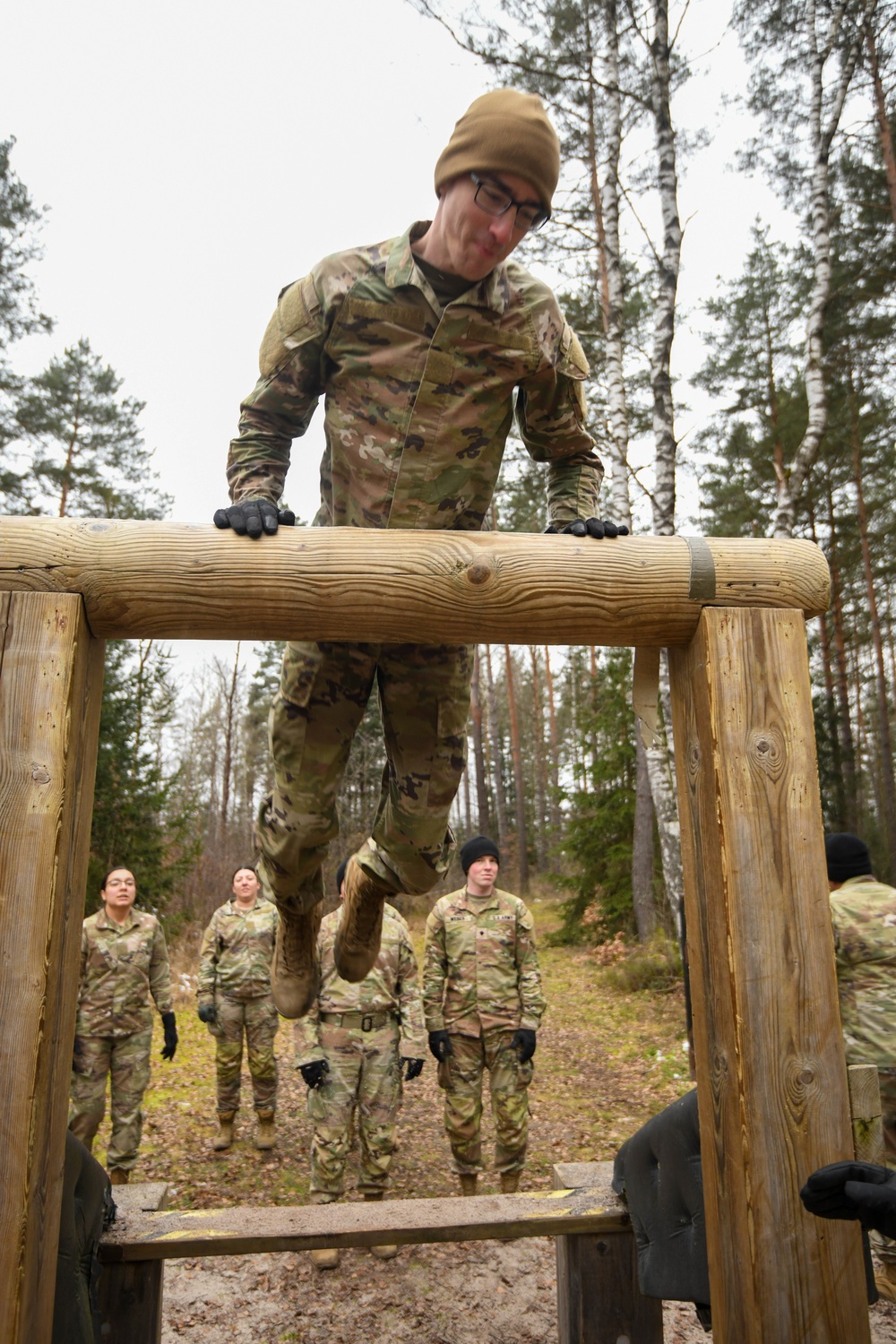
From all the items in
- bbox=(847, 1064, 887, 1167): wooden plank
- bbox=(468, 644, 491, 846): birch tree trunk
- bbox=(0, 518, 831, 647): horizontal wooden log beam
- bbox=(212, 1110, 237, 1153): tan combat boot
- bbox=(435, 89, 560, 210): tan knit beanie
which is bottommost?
bbox=(212, 1110, 237, 1153): tan combat boot

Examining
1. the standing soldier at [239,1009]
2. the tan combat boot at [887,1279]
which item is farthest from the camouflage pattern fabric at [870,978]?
the standing soldier at [239,1009]

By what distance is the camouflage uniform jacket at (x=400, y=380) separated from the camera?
262cm

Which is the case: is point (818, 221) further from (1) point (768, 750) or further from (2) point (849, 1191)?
(2) point (849, 1191)

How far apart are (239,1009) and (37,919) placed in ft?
21.0

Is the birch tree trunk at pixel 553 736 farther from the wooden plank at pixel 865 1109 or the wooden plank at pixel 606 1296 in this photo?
the wooden plank at pixel 865 1109

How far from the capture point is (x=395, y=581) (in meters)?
2.18

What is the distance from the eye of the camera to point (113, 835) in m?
13.1

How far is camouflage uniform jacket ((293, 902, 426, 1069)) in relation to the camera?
607cm

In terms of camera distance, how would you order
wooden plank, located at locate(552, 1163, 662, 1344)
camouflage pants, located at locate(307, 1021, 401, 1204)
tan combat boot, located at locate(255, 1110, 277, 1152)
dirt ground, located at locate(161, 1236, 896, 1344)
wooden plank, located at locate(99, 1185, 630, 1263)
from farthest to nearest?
tan combat boot, located at locate(255, 1110, 277, 1152) < camouflage pants, located at locate(307, 1021, 401, 1204) < dirt ground, located at locate(161, 1236, 896, 1344) < wooden plank, located at locate(552, 1163, 662, 1344) < wooden plank, located at locate(99, 1185, 630, 1263)

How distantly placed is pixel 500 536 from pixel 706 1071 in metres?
1.37

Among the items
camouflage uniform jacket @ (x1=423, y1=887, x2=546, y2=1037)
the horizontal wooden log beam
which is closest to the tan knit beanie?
the horizontal wooden log beam

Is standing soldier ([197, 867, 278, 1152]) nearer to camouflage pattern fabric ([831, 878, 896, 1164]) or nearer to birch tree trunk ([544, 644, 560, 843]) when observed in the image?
camouflage pattern fabric ([831, 878, 896, 1164])

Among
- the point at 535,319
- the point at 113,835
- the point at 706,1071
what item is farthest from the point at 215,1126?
the point at 535,319

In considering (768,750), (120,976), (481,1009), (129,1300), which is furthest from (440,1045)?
(768,750)
